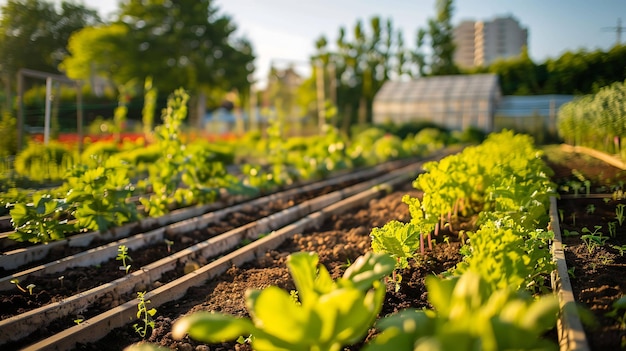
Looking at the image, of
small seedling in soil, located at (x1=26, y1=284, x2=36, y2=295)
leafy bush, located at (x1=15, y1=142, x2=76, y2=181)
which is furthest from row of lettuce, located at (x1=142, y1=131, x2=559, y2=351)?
leafy bush, located at (x1=15, y1=142, x2=76, y2=181)

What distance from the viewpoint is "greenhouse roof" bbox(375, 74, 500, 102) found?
20.0 metres

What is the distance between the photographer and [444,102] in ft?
66.7

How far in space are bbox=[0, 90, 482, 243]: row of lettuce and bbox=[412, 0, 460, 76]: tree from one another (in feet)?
65.4

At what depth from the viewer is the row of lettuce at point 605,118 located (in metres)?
5.06

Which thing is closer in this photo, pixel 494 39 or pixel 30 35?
pixel 30 35

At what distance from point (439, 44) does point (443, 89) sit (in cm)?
778

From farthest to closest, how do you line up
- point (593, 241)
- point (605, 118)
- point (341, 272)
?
point (605, 118), point (341, 272), point (593, 241)

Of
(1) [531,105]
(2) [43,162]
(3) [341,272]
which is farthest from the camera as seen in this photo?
(1) [531,105]

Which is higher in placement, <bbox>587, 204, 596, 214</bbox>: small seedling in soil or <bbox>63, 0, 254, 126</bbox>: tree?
<bbox>63, 0, 254, 126</bbox>: tree

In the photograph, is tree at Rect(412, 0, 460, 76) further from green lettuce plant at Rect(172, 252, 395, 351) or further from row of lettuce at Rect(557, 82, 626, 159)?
green lettuce plant at Rect(172, 252, 395, 351)

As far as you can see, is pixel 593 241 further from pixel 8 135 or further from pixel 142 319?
pixel 8 135

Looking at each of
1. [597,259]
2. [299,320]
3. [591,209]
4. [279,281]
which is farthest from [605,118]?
[299,320]

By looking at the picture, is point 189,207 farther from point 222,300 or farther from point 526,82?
point 526,82

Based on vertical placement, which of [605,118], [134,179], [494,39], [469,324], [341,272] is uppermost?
[494,39]
